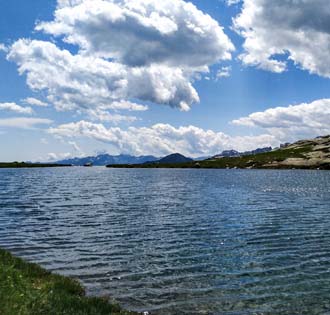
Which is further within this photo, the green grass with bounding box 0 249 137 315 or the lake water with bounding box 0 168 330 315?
the lake water with bounding box 0 168 330 315

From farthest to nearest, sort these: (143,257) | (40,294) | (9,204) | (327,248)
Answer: (9,204) < (327,248) < (143,257) < (40,294)

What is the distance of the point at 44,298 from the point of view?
17.0 metres

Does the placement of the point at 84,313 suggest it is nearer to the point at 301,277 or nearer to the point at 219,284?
the point at 219,284

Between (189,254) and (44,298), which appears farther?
(189,254)

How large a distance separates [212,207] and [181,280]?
3948cm

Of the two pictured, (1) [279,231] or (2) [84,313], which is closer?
(2) [84,313]

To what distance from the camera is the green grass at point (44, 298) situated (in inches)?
596

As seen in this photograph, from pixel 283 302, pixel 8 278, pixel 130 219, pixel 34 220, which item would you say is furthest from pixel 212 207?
pixel 8 278

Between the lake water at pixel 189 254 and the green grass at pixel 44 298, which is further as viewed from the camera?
the lake water at pixel 189 254

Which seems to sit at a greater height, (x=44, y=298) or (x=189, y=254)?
(x=44, y=298)

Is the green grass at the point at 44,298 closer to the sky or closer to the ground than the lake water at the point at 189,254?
closer to the sky

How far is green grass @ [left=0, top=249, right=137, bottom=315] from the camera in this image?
49.7ft

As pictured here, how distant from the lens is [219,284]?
2505cm

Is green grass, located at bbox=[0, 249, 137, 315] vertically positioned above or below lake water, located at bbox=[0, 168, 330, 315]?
above
